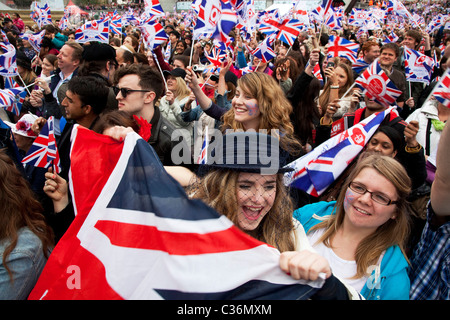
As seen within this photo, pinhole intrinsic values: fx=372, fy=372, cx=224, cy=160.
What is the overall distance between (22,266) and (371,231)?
6.42 feet

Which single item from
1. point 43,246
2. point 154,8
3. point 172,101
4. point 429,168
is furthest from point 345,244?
point 154,8

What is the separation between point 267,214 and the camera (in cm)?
201

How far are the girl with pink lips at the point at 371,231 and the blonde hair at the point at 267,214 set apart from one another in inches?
17.5

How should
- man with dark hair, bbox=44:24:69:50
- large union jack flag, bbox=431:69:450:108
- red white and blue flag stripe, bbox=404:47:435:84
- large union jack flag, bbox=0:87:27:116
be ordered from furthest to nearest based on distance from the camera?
man with dark hair, bbox=44:24:69:50, red white and blue flag stripe, bbox=404:47:435:84, large union jack flag, bbox=0:87:27:116, large union jack flag, bbox=431:69:450:108

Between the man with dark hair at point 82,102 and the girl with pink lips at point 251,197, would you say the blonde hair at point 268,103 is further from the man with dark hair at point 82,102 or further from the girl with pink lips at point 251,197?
the girl with pink lips at point 251,197

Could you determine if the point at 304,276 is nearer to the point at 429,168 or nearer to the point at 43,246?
the point at 43,246

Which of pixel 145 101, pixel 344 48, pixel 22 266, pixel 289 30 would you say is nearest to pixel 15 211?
pixel 22 266

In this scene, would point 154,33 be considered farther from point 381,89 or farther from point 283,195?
point 283,195

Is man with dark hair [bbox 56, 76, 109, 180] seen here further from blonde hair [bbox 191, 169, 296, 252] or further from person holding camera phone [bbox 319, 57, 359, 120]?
person holding camera phone [bbox 319, 57, 359, 120]

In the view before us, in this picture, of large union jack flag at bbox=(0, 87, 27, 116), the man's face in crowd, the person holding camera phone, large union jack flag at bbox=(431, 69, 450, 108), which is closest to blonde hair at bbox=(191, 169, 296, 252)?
large union jack flag at bbox=(431, 69, 450, 108)

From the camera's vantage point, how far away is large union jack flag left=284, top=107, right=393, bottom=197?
308 centimetres

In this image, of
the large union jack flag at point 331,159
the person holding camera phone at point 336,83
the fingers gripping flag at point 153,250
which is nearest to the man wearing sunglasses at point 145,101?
the large union jack flag at point 331,159

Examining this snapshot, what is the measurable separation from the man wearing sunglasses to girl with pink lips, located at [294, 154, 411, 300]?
1.65 m
